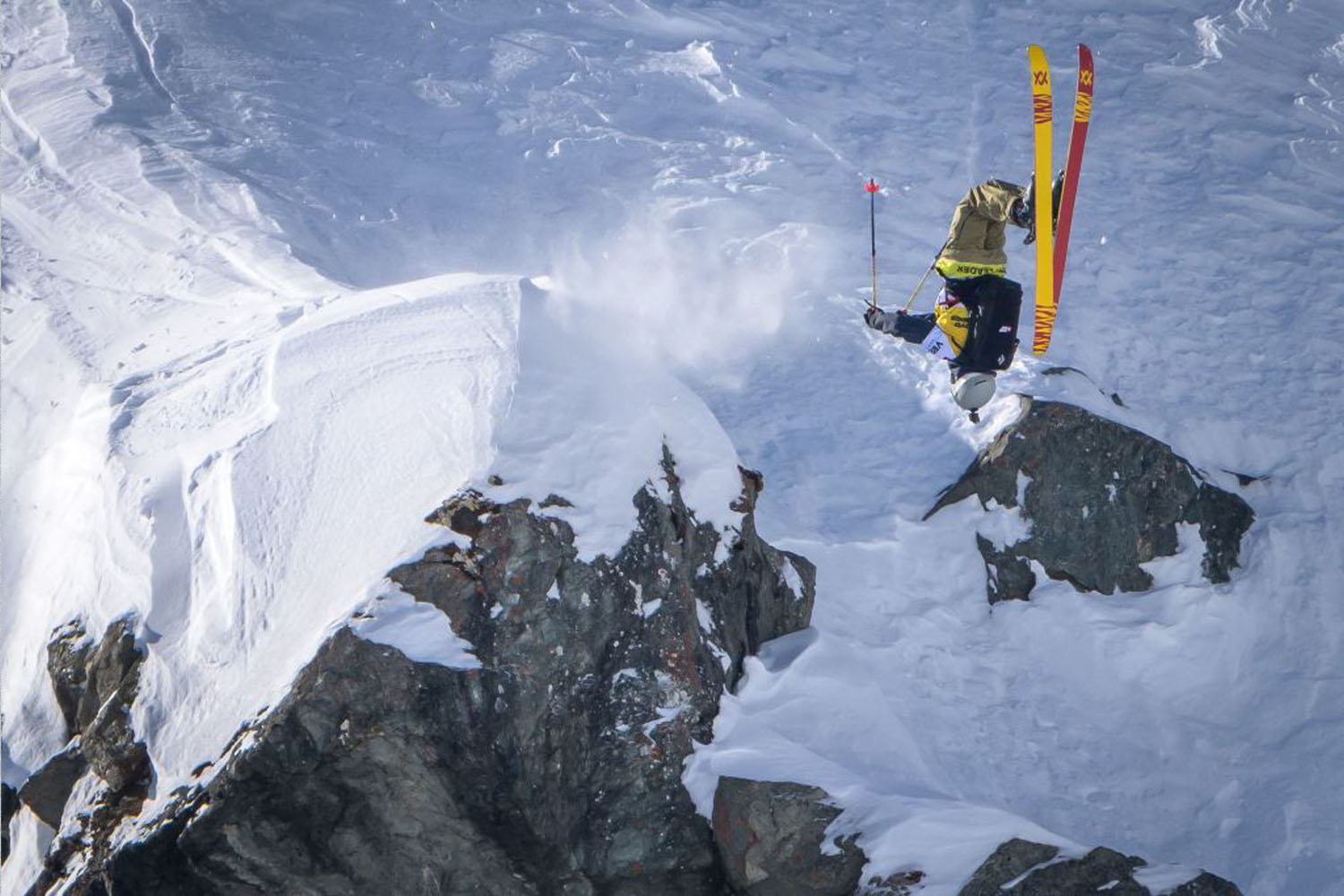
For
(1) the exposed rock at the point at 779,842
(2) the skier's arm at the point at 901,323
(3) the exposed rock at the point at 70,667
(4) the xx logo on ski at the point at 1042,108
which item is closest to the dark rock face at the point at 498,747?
(1) the exposed rock at the point at 779,842

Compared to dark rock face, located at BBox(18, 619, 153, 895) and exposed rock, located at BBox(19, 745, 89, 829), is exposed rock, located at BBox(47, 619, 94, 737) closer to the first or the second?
dark rock face, located at BBox(18, 619, 153, 895)

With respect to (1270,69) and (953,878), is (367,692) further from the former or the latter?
(1270,69)

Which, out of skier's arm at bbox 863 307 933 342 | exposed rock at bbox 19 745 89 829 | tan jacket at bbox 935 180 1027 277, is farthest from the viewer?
skier's arm at bbox 863 307 933 342

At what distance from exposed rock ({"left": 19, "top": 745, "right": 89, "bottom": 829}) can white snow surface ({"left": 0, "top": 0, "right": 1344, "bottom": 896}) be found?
189 mm

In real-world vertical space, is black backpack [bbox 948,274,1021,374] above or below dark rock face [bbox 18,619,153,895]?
above

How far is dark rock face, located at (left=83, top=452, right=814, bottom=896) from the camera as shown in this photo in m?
7.17

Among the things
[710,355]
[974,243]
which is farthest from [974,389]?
[710,355]

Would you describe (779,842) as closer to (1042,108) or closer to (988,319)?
(988,319)

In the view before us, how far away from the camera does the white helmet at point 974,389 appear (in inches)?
384

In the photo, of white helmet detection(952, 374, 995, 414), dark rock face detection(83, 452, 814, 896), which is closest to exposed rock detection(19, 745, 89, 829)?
dark rock face detection(83, 452, 814, 896)

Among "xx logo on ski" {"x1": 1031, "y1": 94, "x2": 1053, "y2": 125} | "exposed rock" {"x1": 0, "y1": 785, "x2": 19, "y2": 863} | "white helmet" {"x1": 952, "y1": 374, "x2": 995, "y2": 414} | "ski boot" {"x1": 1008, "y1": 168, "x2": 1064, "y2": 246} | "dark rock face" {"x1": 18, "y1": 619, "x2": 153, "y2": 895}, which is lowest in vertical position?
"exposed rock" {"x1": 0, "y1": 785, "x2": 19, "y2": 863}

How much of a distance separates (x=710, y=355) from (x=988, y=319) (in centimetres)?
410

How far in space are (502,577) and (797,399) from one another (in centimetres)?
539

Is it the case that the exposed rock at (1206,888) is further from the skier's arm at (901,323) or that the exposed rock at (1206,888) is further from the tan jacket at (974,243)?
the skier's arm at (901,323)
